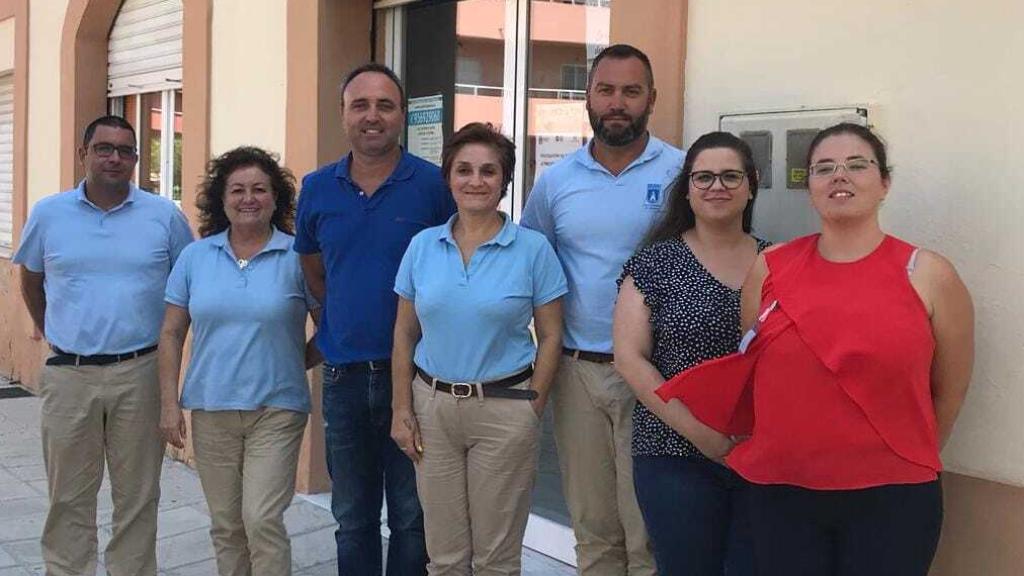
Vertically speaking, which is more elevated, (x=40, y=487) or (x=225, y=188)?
(x=225, y=188)

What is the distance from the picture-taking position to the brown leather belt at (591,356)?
10.9ft

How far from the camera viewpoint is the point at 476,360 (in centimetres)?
326

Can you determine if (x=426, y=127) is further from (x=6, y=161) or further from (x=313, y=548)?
(x=6, y=161)

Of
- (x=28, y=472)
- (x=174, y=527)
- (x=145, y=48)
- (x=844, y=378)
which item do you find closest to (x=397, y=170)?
(x=844, y=378)

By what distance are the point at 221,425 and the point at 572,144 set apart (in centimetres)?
209

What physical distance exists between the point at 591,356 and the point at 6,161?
8.87 meters

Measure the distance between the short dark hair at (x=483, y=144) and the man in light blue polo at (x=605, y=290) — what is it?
0.67ft

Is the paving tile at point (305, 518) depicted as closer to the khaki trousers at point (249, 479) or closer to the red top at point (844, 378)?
the khaki trousers at point (249, 479)

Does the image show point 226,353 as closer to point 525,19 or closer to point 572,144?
point 572,144

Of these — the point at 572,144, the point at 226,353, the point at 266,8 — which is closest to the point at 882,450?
the point at 226,353

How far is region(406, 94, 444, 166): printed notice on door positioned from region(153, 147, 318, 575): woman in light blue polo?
181cm

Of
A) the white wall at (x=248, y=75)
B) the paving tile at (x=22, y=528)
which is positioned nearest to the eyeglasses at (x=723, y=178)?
the white wall at (x=248, y=75)

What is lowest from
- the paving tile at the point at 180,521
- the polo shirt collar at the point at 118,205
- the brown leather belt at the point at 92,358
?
the paving tile at the point at 180,521

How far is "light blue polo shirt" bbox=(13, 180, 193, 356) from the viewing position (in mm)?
4094
